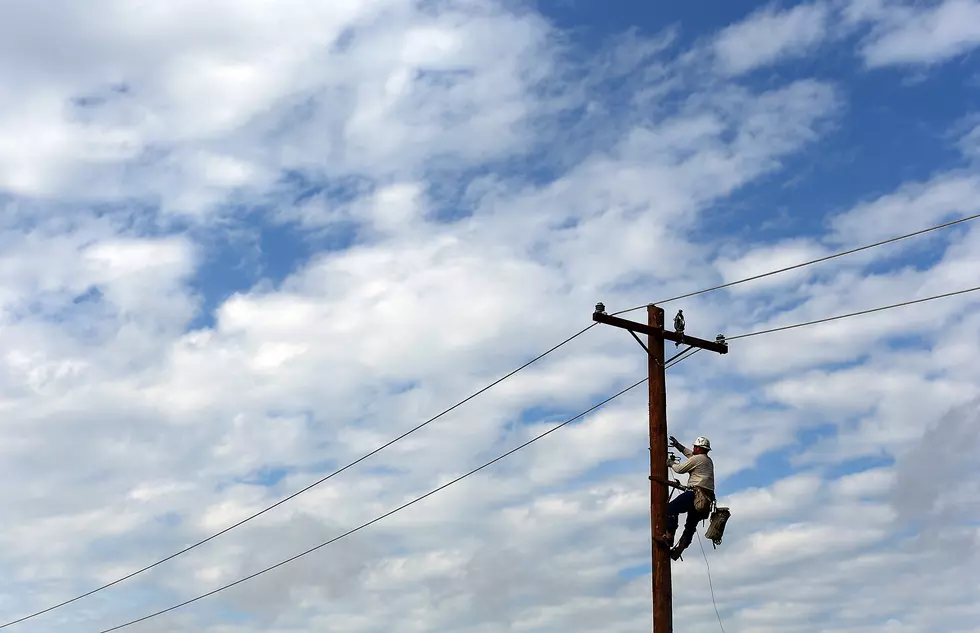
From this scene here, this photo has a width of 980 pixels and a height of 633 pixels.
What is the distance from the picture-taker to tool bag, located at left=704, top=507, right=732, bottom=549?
18.8m

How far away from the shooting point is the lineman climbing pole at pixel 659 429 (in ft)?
57.6

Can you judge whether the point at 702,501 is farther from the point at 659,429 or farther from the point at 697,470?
the point at 659,429

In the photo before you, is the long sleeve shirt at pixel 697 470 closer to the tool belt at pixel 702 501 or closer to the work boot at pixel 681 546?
the tool belt at pixel 702 501

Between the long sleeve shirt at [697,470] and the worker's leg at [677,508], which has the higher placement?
the long sleeve shirt at [697,470]

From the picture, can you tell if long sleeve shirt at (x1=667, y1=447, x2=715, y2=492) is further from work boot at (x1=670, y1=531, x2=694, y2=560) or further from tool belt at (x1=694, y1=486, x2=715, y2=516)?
work boot at (x1=670, y1=531, x2=694, y2=560)

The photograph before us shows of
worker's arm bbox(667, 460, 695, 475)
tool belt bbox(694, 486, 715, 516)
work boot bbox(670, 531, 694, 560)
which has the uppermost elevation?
worker's arm bbox(667, 460, 695, 475)

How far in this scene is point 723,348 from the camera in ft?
63.9

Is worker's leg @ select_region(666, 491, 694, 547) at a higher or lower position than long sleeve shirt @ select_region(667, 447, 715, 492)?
lower

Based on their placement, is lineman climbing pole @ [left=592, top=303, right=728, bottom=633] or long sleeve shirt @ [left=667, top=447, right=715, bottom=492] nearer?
lineman climbing pole @ [left=592, top=303, right=728, bottom=633]

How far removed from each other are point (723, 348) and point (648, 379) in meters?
1.59

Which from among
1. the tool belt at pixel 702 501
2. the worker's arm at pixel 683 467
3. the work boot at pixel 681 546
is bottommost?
the work boot at pixel 681 546

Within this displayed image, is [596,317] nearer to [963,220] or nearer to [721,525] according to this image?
[721,525]

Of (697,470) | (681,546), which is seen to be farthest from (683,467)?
(681,546)

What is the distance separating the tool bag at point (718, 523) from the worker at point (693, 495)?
0.26 metres
